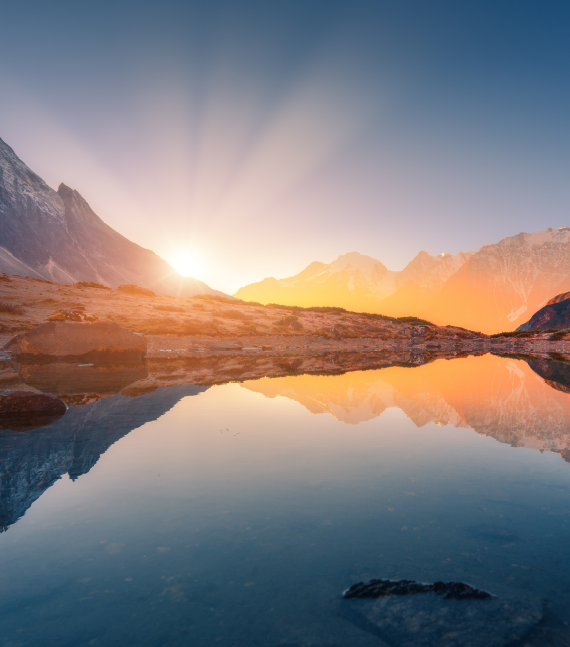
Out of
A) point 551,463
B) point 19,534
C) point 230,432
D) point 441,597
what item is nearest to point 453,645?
point 441,597

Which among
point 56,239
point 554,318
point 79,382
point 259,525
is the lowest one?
point 79,382

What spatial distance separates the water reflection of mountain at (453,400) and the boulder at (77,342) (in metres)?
14.4

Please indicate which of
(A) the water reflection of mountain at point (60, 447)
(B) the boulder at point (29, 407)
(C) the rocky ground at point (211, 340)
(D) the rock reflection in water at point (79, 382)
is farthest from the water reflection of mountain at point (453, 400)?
(B) the boulder at point (29, 407)

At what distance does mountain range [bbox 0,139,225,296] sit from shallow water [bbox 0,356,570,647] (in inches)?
4834

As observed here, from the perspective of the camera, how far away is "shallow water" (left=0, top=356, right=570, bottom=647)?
3361mm

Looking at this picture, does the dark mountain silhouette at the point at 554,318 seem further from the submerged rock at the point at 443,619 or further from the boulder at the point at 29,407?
the boulder at the point at 29,407

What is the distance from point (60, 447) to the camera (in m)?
7.89

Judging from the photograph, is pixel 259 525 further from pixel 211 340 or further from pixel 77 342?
pixel 211 340

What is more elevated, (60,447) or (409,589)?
(409,589)

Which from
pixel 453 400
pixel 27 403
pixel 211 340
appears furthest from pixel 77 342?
pixel 453 400

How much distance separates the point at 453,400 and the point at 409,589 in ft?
39.4

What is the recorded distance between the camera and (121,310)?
43469 millimetres

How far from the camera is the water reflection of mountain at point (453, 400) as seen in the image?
33.2ft

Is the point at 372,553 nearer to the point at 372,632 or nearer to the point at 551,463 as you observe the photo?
the point at 372,632
